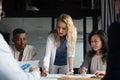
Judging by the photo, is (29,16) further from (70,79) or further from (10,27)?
(70,79)

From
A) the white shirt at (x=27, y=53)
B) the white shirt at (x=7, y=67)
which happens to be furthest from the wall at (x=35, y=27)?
the white shirt at (x=7, y=67)

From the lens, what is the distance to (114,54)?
1.16 m

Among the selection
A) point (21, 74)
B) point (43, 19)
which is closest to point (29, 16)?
point (43, 19)

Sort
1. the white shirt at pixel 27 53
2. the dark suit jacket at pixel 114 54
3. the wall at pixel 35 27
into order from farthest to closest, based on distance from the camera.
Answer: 1. the wall at pixel 35 27
2. the white shirt at pixel 27 53
3. the dark suit jacket at pixel 114 54

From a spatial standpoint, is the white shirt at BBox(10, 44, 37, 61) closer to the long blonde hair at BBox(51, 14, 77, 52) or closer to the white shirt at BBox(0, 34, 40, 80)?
the long blonde hair at BBox(51, 14, 77, 52)

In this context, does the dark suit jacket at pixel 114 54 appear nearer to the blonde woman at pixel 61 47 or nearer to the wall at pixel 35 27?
the blonde woman at pixel 61 47

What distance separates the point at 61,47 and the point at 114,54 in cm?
255

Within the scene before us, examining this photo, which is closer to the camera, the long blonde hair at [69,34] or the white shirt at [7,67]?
the white shirt at [7,67]

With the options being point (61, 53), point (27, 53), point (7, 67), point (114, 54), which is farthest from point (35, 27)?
point (114, 54)

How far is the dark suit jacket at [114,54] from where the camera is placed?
115cm

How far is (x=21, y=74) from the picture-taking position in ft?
4.70

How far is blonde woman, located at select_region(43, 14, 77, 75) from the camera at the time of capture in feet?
11.9

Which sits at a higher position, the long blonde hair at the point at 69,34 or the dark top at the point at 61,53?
the long blonde hair at the point at 69,34

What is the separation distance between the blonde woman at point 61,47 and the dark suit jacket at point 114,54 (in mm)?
2395
